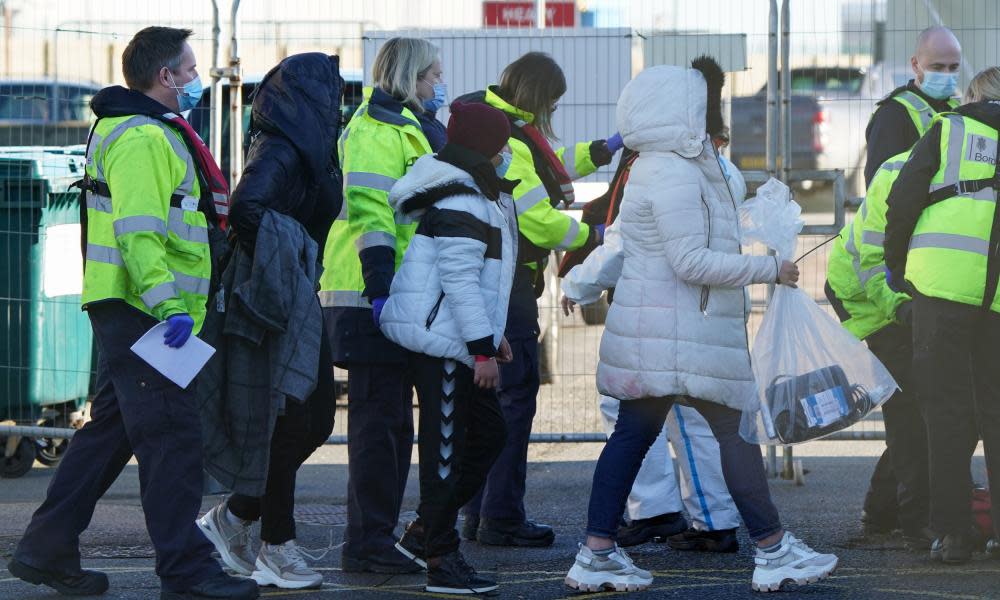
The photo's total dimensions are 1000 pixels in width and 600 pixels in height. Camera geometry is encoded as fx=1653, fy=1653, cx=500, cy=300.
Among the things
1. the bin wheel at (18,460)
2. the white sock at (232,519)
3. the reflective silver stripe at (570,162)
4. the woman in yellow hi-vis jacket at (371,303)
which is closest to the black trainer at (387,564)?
the woman in yellow hi-vis jacket at (371,303)

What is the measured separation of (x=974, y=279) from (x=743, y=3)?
9.36 feet

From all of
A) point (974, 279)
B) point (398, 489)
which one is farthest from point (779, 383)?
point (398, 489)

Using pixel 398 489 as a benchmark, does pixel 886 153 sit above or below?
above

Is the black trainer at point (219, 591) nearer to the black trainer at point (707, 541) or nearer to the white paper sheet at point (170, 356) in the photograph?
the white paper sheet at point (170, 356)

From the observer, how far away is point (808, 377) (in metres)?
5.98

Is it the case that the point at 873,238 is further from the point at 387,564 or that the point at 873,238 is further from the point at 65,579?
the point at 65,579

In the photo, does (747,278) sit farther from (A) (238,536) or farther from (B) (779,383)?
(A) (238,536)

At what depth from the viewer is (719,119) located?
6.07 metres

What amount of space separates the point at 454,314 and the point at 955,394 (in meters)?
1.98

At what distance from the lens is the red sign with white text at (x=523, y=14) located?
902 centimetres

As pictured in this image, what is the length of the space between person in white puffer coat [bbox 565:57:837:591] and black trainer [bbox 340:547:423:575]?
0.67 m

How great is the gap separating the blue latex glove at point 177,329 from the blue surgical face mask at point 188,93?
837 millimetres

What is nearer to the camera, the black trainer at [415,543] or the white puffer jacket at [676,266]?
the white puffer jacket at [676,266]

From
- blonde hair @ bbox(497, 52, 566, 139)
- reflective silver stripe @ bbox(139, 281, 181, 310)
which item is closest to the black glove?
blonde hair @ bbox(497, 52, 566, 139)
